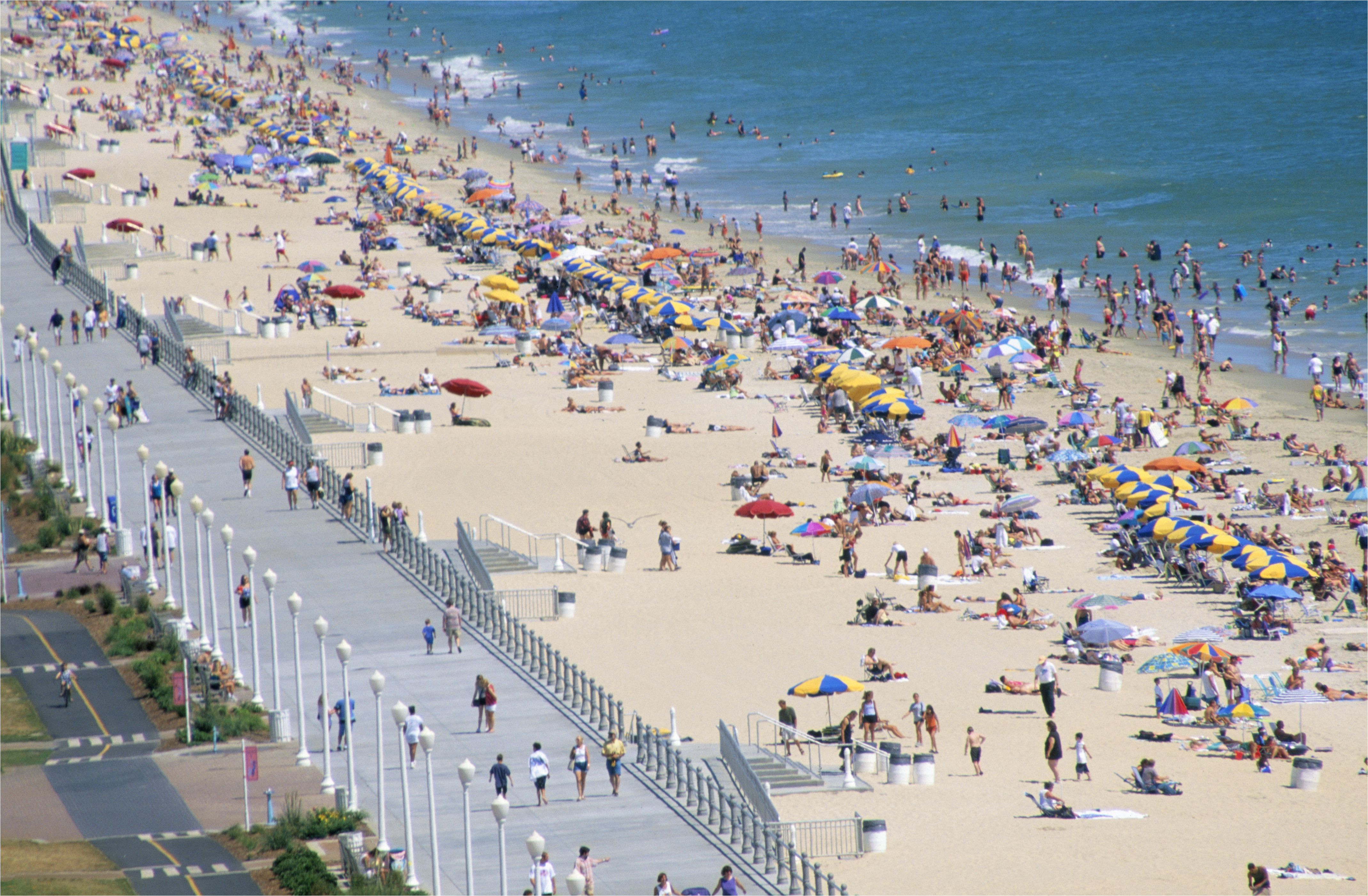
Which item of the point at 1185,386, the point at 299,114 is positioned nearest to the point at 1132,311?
the point at 1185,386

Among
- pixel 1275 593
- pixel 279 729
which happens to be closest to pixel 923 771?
pixel 279 729

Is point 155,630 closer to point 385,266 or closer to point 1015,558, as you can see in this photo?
point 1015,558

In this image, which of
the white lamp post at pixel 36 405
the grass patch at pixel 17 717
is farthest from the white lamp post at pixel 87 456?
the grass patch at pixel 17 717

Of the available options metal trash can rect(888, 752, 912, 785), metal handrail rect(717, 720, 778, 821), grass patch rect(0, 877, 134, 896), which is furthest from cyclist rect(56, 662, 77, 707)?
metal trash can rect(888, 752, 912, 785)

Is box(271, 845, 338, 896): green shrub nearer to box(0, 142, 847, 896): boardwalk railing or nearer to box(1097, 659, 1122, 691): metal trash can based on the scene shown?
box(0, 142, 847, 896): boardwalk railing

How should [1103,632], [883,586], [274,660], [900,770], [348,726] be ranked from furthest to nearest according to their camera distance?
[883,586] < [1103,632] < [274,660] < [900,770] < [348,726]

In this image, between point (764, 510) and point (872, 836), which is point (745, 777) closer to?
point (872, 836)

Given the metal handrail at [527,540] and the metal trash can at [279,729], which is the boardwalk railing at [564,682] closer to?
the metal handrail at [527,540]
